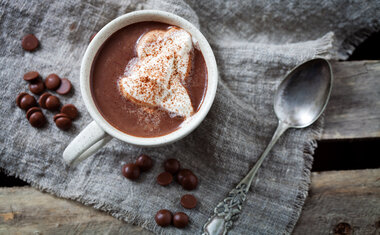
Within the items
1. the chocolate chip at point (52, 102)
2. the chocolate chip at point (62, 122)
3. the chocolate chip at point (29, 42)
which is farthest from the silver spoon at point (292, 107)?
the chocolate chip at point (29, 42)

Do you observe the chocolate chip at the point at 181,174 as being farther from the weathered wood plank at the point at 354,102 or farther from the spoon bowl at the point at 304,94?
the weathered wood plank at the point at 354,102

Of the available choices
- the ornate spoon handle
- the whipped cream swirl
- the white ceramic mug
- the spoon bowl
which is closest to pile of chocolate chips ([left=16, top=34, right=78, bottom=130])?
the white ceramic mug

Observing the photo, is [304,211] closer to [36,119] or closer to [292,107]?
[292,107]

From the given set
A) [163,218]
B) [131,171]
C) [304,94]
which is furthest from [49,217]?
[304,94]

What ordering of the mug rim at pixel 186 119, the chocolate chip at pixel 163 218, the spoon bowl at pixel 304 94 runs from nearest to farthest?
the mug rim at pixel 186 119 → the chocolate chip at pixel 163 218 → the spoon bowl at pixel 304 94

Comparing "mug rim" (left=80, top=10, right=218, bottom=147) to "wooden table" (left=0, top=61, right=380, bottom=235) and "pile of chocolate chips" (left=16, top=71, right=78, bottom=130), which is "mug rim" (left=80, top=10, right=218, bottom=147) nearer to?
"pile of chocolate chips" (left=16, top=71, right=78, bottom=130)

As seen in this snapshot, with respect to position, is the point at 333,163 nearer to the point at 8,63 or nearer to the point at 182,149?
the point at 182,149
